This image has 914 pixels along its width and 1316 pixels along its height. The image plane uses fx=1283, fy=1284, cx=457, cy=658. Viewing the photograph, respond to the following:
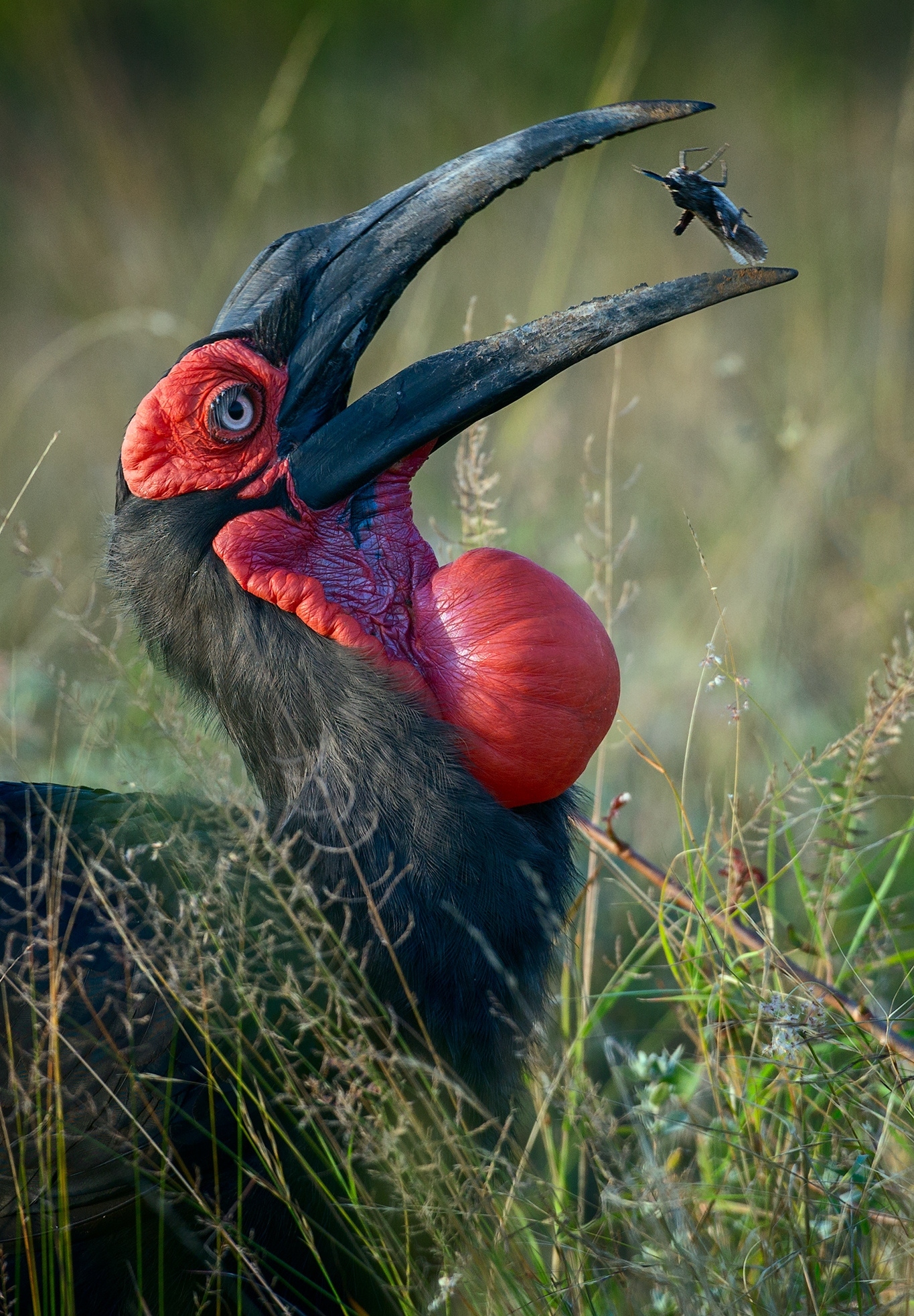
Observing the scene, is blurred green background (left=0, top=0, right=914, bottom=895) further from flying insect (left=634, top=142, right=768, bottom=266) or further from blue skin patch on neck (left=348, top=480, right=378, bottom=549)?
flying insect (left=634, top=142, right=768, bottom=266)

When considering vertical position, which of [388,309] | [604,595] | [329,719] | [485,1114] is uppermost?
[388,309]

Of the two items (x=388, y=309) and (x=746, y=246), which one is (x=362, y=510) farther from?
(x=746, y=246)

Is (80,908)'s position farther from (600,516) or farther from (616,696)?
(600,516)

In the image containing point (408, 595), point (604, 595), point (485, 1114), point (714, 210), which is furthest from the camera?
point (604, 595)

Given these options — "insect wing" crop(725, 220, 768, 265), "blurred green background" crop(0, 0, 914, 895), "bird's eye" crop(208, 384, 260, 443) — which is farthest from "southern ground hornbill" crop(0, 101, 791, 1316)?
"blurred green background" crop(0, 0, 914, 895)

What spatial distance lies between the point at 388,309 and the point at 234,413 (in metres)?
0.34

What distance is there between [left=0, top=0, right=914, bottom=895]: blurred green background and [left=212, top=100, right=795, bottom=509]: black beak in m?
0.59

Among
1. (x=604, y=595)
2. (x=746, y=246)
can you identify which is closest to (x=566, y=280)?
(x=604, y=595)

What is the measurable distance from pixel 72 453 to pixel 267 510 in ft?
10.7

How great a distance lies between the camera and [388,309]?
221 centimetres

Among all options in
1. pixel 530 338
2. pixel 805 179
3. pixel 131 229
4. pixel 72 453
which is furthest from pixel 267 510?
pixel 805 179

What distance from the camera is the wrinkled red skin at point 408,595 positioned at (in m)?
1.95

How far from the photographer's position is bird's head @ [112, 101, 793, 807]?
76.6 inches

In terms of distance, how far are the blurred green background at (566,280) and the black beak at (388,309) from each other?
586 mm
